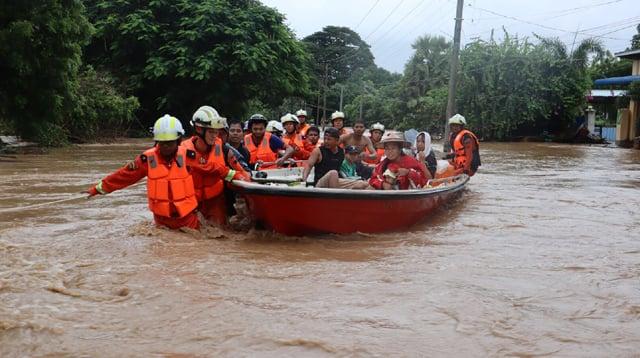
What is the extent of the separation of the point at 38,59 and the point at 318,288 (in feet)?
44.4

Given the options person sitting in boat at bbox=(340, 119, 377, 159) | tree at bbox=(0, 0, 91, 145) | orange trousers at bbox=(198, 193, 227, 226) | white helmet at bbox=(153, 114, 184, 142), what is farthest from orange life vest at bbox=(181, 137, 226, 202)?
tree at bbox=(0, 0, 91, 145)

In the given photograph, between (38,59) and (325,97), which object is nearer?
(38,59)

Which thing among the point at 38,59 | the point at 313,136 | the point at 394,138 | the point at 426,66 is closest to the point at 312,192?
the point at 394,138

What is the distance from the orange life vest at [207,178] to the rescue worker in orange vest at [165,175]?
0.19 m

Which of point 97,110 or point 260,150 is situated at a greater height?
point 97,110

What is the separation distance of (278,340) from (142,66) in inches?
1030

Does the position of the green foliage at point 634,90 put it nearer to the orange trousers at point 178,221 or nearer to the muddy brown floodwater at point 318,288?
the muddy brown floodwater at point 318,288

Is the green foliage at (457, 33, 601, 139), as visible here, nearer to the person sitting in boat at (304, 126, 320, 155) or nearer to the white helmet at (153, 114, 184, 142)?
the person sitting in boat at (304, 126, 320, 155)

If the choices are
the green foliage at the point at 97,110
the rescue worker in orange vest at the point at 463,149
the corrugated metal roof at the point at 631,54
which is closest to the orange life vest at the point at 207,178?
the rescue worker in orange vest at the point at 463,149

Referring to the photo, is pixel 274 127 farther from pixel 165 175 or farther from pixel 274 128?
pixel 165 175

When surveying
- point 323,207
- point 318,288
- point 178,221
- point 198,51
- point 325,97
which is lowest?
point 318,288

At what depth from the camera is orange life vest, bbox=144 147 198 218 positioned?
5.92 m

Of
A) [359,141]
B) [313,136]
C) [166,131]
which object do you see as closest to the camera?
[166,131]

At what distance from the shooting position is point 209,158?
641 cm
